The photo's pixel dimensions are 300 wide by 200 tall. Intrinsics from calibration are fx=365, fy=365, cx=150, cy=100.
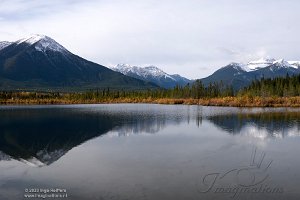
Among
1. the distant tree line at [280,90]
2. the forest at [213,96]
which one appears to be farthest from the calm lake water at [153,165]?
the distant tree line at [280,90]

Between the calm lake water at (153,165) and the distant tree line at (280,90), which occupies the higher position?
the distant tree line at (280,90)

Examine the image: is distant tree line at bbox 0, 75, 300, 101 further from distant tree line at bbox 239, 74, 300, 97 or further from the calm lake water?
the calm lake water

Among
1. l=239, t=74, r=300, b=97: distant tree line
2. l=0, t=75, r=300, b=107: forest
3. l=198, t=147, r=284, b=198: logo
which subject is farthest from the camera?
l=239, t=74, r=300, b=97: distant tree line

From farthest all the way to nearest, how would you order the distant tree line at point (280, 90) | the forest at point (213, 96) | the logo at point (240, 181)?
the distant tree line at point (280, 90)
the forest at point (213, 96)
the logo at point (240, 181)

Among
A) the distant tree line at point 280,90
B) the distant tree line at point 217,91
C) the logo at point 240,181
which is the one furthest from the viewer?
the distant tree line at point 217,91

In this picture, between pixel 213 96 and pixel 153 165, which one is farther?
pixel 213 96

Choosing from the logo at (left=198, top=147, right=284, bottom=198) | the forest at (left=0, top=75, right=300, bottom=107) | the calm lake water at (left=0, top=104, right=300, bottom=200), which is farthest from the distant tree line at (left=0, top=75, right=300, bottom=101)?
the logo at (left=198, top=147, right=284, bottom=198)

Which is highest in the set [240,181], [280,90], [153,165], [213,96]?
[280,90]

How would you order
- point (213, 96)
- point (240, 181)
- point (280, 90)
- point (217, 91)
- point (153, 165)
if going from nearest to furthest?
point (240, 181) < point (153, 165) < point (280, 90) < point (213, 96) < point (217, 91)

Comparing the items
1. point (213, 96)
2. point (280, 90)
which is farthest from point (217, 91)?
point (280, 90)

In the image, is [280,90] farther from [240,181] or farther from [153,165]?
[240,181]

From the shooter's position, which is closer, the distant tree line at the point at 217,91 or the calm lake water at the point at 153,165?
the calm lake water at the point at 153,165

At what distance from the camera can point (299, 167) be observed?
82.3ft

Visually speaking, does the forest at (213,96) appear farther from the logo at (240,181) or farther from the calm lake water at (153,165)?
the logo at (240,181)
